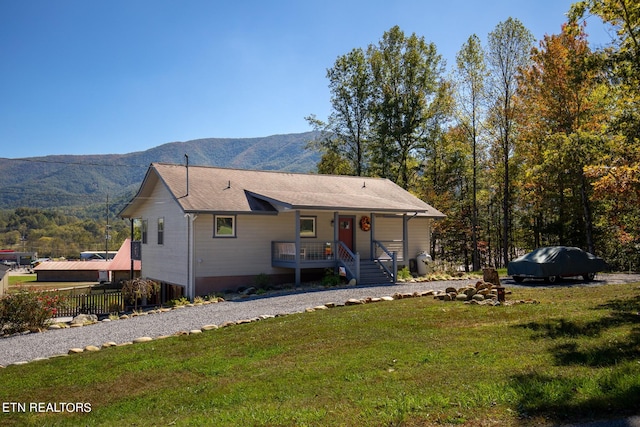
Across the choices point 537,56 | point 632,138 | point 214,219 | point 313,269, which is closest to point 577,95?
point 537,56

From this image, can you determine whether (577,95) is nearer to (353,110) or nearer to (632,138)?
(632,138)

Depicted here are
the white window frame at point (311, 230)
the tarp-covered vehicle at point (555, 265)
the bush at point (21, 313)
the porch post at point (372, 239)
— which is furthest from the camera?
the porch post at point (372, 239)

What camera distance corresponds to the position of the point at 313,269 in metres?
23.0

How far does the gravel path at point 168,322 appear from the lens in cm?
1228

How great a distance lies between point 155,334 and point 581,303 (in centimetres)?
1066

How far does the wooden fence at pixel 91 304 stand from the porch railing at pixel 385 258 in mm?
11316

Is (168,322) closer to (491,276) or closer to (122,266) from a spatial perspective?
(491,276)

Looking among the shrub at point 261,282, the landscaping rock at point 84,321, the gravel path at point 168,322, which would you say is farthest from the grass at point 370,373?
the shrub at point 261,282

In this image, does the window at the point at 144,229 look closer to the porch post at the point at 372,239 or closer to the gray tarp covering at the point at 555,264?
the porch post at the point at 372,239

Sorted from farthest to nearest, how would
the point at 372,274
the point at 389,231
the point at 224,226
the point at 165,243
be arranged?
the point at 389,231, the point at 165,243, the point at 372,274, the point at 224,226

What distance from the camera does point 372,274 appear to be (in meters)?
21.4

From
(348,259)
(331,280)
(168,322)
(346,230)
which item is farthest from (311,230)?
(168,322)

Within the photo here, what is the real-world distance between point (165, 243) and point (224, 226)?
13.2 ft

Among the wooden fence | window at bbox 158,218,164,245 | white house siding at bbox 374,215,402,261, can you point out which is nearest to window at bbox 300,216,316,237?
white house siding at bbox 374,215,402,261
